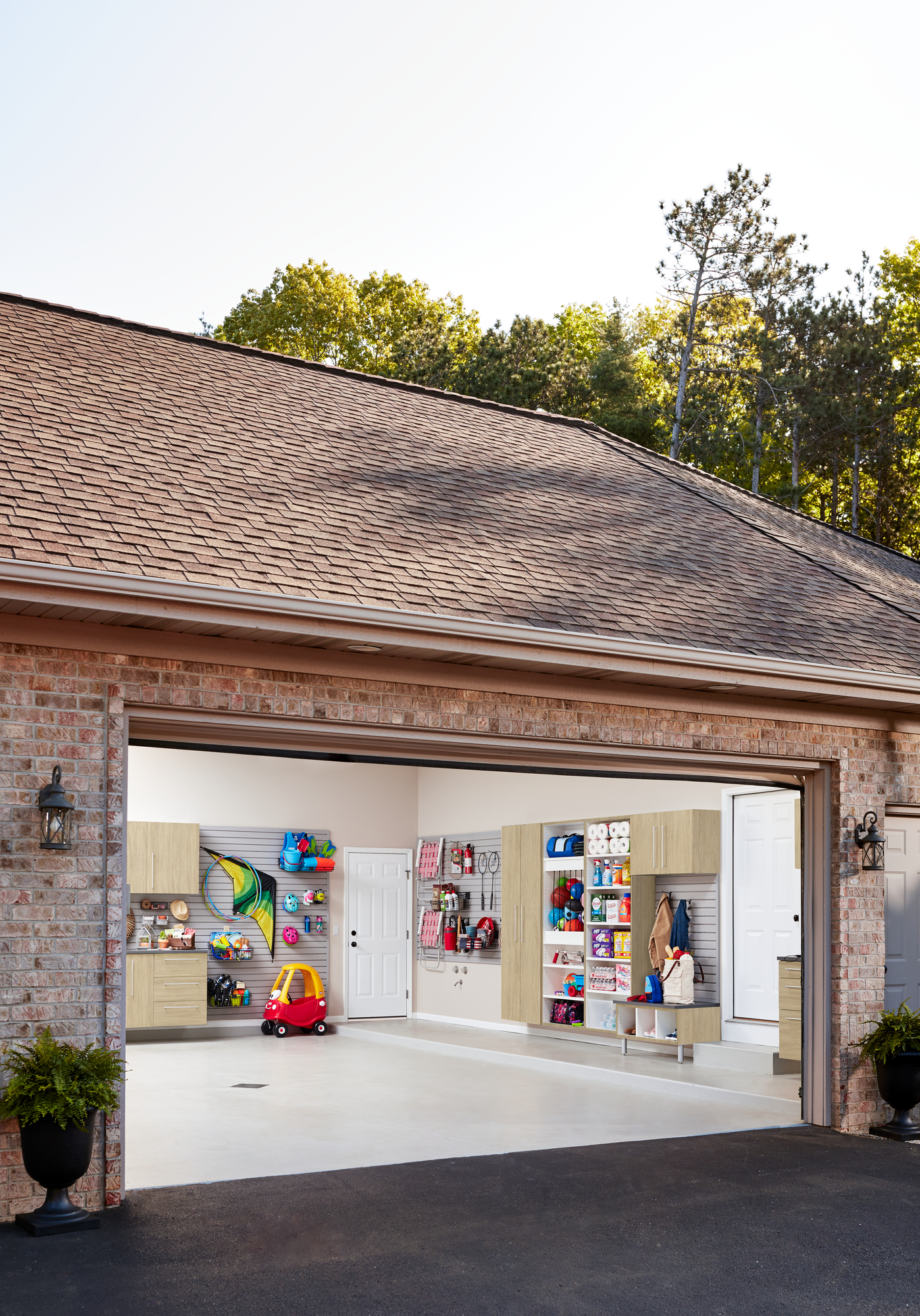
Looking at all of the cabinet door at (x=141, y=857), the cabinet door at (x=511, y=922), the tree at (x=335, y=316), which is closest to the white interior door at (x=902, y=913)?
the cabinet door at (x=511, y=922)

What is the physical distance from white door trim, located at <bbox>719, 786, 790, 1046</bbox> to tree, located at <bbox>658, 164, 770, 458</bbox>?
44.3ft

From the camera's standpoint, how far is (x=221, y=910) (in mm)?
15406

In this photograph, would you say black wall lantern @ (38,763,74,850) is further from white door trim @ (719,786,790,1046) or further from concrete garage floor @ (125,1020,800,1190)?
white door trim @ (719,786,790,1046)

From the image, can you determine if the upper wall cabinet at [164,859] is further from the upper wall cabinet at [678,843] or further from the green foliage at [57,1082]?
the green foliage at [57,1082]

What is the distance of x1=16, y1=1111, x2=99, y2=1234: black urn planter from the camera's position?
5.60 m

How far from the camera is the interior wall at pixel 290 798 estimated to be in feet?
50.4

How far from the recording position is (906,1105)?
8336mm

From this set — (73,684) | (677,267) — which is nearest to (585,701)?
(73,684)

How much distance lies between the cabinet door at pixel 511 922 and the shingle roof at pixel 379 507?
199 inches

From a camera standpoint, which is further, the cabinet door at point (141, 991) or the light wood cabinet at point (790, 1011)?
the cabinet door at point (141, 991)

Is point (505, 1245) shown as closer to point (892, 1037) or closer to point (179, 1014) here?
point (892, 1037)

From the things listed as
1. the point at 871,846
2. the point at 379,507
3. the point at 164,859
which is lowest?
the point at 164,859

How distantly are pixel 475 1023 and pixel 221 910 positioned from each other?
11.1 ft

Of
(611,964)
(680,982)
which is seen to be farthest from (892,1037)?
(611,964)
